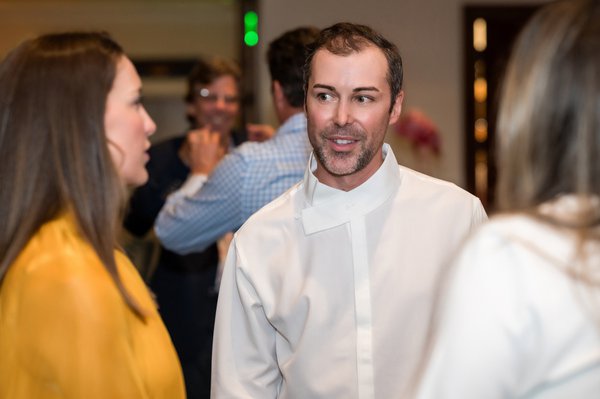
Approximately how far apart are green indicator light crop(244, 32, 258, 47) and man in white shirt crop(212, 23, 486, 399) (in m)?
3.73

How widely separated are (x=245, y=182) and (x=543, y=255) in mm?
1694

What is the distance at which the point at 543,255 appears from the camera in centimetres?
129

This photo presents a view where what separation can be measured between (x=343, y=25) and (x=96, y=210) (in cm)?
100

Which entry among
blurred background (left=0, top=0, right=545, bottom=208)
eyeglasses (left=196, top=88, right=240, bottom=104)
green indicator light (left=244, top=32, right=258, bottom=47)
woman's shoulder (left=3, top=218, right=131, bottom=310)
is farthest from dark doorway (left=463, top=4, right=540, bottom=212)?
woman's shoulder (left=3, top=218, right=131, bottom=310)

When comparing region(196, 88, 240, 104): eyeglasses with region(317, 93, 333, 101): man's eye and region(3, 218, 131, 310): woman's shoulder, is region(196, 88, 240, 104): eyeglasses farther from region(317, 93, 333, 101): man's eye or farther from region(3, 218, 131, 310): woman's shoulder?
region(3, 218, 131, 310): woman's shoulder

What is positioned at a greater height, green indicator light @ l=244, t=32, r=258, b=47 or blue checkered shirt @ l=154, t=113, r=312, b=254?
green indicator light @ l=244, t=32, r=258, b=47

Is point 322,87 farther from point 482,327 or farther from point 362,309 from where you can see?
point 482,327

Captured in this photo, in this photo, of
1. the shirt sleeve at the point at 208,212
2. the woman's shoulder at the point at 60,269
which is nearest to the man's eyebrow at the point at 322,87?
the shirt sleeve at the point at 208,212

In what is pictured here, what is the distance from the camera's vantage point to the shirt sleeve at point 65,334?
5.11 feet

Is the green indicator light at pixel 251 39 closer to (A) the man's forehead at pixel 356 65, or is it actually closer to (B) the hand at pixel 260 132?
(B) the hand at pixel 260 132

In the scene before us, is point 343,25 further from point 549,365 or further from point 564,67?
point 549,365

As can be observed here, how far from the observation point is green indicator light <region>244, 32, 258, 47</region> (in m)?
6.10

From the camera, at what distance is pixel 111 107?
69.4 inches

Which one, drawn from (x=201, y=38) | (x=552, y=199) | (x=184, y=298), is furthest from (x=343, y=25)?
(x=201, y=38)
